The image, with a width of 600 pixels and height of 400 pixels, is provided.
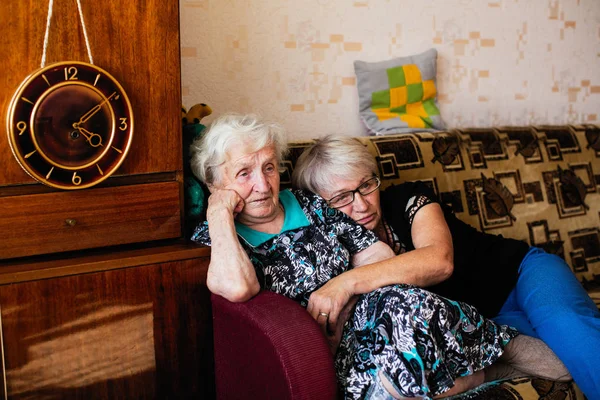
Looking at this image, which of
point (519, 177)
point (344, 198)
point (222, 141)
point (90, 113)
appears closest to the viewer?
point (90, 113)

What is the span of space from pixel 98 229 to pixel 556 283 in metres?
1.43

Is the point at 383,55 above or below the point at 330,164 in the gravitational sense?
above

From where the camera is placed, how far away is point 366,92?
2.89 meters

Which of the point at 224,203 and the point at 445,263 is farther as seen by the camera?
the point at 445,263

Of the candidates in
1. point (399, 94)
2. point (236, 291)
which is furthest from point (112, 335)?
point (399, 94)

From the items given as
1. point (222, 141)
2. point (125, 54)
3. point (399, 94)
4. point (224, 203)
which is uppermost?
point (125, 54)

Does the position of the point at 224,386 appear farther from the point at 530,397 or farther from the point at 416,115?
the point at 416,115

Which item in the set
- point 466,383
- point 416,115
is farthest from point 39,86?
point 416,115

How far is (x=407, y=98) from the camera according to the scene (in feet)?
9.73

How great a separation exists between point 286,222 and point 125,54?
687 millimetres

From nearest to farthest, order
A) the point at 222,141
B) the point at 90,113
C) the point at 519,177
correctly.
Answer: the point at 90,113 → the point at 222,141 → the point at 519,177

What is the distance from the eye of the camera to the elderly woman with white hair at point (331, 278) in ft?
5.82

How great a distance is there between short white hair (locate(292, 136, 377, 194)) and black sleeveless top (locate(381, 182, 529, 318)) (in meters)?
0.14

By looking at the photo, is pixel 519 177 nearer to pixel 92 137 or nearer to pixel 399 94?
pixel 399 94
